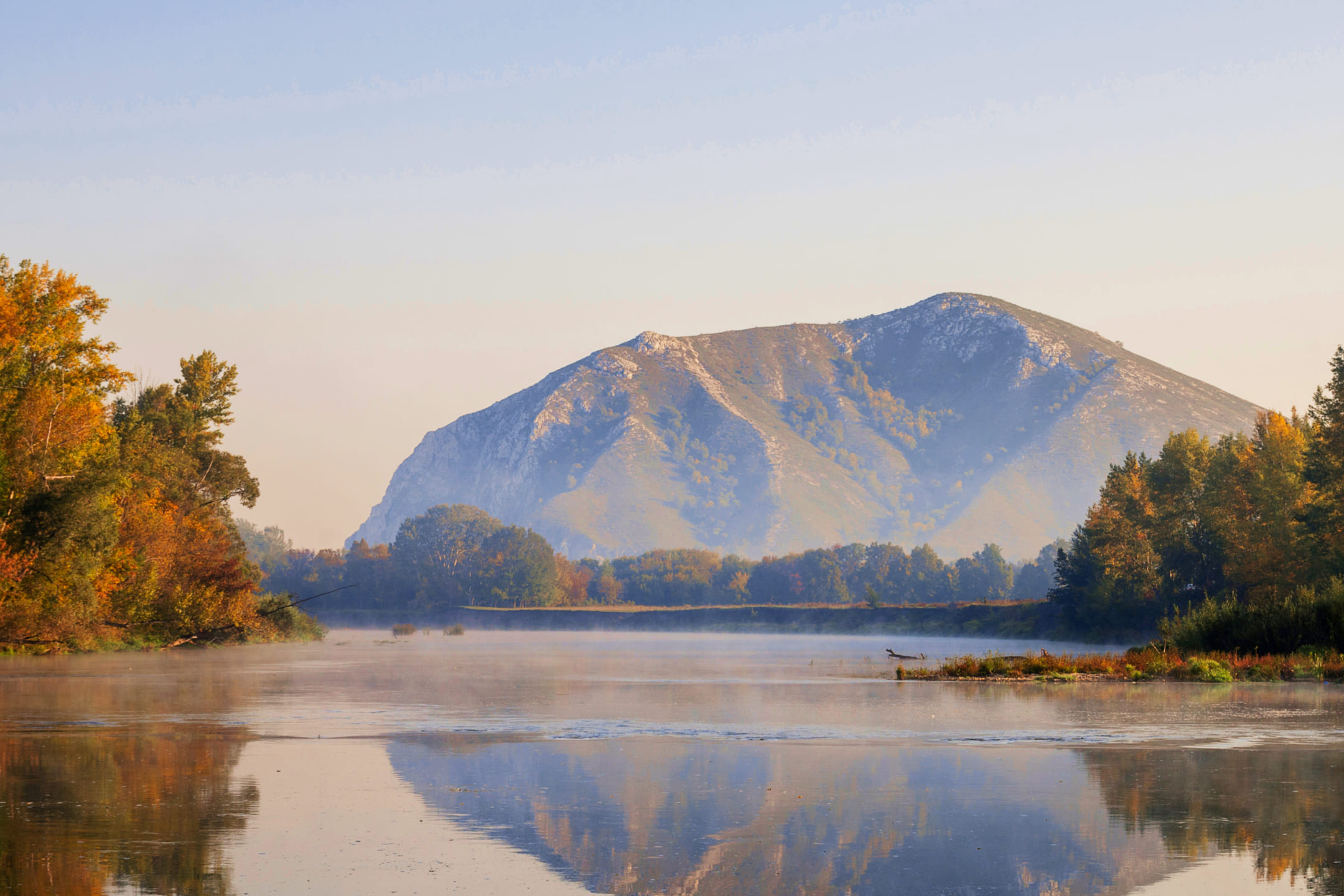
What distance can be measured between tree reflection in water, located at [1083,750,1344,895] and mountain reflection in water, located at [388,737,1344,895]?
4cm

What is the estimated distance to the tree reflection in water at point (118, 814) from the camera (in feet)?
41.3

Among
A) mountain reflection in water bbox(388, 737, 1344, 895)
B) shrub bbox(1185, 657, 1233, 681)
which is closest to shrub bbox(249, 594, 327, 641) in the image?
shrub bbox(1185, 657, 1233, 681)

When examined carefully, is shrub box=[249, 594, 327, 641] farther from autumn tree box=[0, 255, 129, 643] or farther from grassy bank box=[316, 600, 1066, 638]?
grassy bank box=[316, 600, 1066, 638]

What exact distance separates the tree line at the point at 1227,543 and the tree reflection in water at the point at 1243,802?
3112 centimetres

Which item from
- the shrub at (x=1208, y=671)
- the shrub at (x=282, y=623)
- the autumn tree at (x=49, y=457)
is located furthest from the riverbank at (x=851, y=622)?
the autumn tree at (x=49, y=457)

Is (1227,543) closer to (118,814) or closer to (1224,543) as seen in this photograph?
(1224,543)

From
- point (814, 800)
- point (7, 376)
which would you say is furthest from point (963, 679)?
point (7, 376)

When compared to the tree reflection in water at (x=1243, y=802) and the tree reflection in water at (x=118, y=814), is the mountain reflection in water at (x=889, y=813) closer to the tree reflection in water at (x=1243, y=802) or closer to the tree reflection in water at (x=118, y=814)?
the tree reflection in water at (x=1243, y=802)

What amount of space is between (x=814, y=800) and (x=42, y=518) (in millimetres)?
47183

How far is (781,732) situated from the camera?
90.9 feet

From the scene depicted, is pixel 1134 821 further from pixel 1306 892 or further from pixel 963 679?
pixel 963 679

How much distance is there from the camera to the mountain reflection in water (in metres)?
13.0

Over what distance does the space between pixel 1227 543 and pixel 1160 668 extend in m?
54.5

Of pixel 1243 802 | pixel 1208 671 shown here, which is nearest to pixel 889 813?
pixel 1243 802
